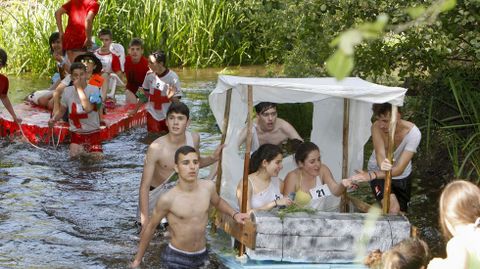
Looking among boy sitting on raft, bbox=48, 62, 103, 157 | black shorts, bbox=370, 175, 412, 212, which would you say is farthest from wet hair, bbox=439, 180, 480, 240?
boy sitting on raft, bbox=48, 62, 103, 157

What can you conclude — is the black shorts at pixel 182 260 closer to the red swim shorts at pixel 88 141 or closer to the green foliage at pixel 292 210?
the green foliage at pixel 292 210

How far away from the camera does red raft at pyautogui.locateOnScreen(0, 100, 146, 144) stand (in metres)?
13.0

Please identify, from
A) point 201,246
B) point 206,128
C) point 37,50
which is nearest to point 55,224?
point 201,246

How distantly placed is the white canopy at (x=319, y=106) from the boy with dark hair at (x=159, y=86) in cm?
397

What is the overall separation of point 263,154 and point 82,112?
4.49m

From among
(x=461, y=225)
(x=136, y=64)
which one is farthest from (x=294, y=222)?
(x=136, y=64)

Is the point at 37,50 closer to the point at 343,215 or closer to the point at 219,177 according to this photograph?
the point at 219,177

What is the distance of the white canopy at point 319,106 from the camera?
7.47m

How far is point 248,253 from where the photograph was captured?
7.36 m

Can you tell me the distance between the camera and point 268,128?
8.80 meters

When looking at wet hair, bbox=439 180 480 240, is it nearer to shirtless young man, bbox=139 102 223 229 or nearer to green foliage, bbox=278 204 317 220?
green foliage, bbox=278 204 317 220

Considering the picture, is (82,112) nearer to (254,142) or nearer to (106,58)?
(106,58)

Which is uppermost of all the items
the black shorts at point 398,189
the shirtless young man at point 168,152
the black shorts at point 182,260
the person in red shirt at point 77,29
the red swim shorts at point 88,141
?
the person in red shirt at point 77,29

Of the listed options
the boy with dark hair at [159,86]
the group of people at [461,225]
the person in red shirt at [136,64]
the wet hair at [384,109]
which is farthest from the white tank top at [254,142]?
the person in red shirt at [136,64]
